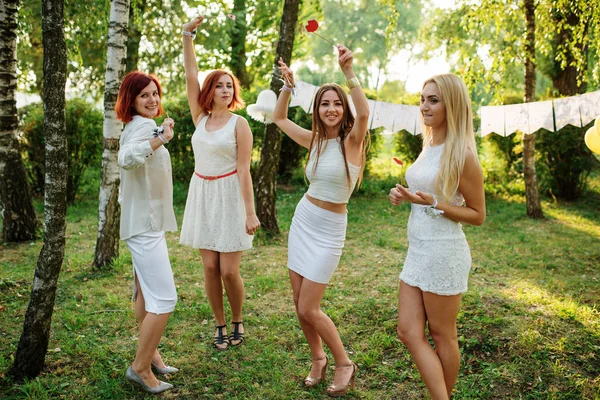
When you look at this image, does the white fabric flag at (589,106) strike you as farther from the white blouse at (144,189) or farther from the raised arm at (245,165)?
the white blouse at (144,189)

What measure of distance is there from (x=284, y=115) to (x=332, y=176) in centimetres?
64

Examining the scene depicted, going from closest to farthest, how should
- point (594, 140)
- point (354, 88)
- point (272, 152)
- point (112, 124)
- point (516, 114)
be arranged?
point (354, 88) < point (594, 140) < point (112, 124) < point (272, 152) < point (516, 114)

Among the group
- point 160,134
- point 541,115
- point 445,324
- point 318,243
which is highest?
point 541,115

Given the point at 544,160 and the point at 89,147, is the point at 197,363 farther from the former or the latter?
the point at 544,160

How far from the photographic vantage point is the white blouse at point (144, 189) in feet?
9.95

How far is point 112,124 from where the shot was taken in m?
5.29

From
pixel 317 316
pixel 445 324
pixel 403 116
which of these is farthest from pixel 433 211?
pixel 403 116

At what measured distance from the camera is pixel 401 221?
8617 mm

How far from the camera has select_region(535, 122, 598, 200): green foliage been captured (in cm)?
952

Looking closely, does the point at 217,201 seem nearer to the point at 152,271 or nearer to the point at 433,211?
the point at 152,271

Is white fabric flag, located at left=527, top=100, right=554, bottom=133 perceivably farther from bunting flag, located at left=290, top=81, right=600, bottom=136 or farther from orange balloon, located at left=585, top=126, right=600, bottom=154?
orange balloon, located at left=585, top=126, right=600, bottom=154

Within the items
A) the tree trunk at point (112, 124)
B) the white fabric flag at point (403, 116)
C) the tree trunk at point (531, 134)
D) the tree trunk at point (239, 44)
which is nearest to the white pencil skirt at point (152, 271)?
the tree trunk at point (112, 124)

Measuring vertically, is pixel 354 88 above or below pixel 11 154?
above

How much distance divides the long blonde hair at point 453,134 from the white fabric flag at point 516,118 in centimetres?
531
